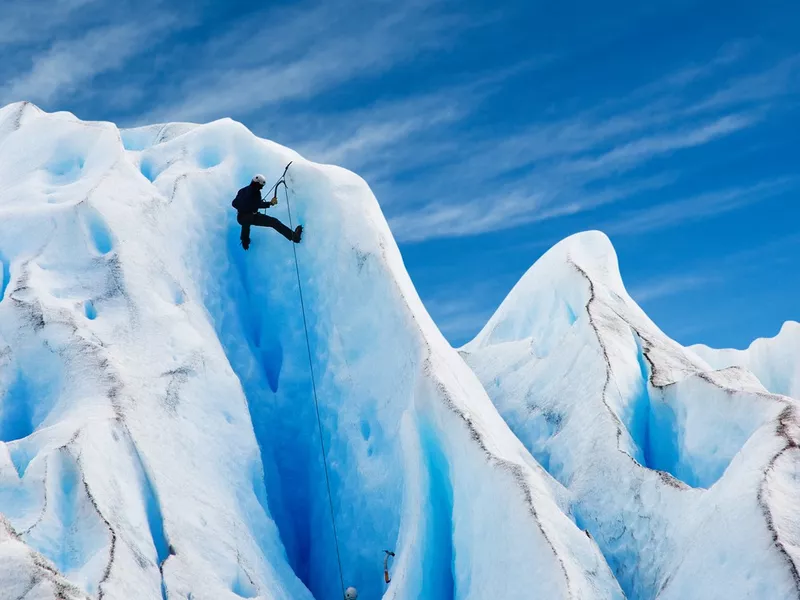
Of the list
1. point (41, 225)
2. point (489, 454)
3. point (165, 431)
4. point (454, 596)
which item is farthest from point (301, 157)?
point (454, 596)

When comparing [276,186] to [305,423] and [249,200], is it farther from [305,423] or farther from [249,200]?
[305,423]

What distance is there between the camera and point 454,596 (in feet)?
39.8

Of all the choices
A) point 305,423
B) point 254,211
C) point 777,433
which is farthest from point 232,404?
point 777,433

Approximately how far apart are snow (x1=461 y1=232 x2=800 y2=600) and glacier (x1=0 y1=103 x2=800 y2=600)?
49 millimetres

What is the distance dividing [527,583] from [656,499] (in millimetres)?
3246

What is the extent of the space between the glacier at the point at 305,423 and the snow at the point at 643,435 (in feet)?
0.16

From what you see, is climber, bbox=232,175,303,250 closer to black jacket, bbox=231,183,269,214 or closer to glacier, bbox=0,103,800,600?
black jacket, bbox=231,183,269,214

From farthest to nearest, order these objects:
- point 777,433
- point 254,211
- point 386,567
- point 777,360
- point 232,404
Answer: point 777,360 → point 254,211 → point 232,404 → point 386,567 → point 777,433

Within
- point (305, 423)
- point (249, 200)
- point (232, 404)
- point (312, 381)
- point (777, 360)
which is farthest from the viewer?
point (777, 360)

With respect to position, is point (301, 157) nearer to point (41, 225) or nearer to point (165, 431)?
point (41, 225)

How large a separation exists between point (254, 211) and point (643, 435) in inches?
328

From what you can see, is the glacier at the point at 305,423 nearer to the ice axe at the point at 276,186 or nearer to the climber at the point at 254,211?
the ice axe at the point at 276,186

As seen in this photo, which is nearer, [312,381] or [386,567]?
[386,567]

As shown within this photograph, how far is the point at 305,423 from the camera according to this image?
14875mm
